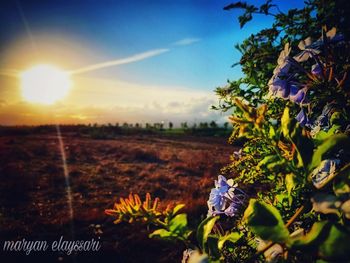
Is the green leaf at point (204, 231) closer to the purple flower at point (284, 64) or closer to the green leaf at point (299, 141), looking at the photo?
the green leaf at point (299, 141)

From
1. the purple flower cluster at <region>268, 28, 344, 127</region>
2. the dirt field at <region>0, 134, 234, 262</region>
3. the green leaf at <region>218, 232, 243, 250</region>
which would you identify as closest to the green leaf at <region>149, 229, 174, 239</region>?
the green leaf at <region>218, 232, 243, 250</region>

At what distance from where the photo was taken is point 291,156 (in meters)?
0.69

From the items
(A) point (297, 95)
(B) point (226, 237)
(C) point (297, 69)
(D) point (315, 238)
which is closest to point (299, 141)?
(D) point (315, 238)

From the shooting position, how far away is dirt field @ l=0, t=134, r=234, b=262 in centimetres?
606

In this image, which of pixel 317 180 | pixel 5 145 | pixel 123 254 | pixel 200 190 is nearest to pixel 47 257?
pixel 123 254

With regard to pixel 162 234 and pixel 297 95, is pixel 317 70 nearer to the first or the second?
pixel 297 95

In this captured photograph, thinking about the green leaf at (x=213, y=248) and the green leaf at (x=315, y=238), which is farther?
the green leaf at (x=213, y=248)

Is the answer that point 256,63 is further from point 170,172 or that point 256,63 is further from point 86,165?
point 86,165

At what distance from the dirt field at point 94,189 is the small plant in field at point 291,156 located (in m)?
4.70

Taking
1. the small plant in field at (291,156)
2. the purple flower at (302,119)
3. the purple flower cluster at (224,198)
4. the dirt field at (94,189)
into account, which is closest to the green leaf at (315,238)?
the small plant in field at (291,156)

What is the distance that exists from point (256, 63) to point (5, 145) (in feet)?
56.0

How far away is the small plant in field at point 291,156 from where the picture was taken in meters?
0.50

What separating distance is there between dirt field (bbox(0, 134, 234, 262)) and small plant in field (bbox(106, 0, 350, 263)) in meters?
4.70

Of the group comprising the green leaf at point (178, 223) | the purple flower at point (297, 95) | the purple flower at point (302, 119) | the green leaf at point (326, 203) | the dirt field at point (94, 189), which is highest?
the purple flower at point (297, 95)
